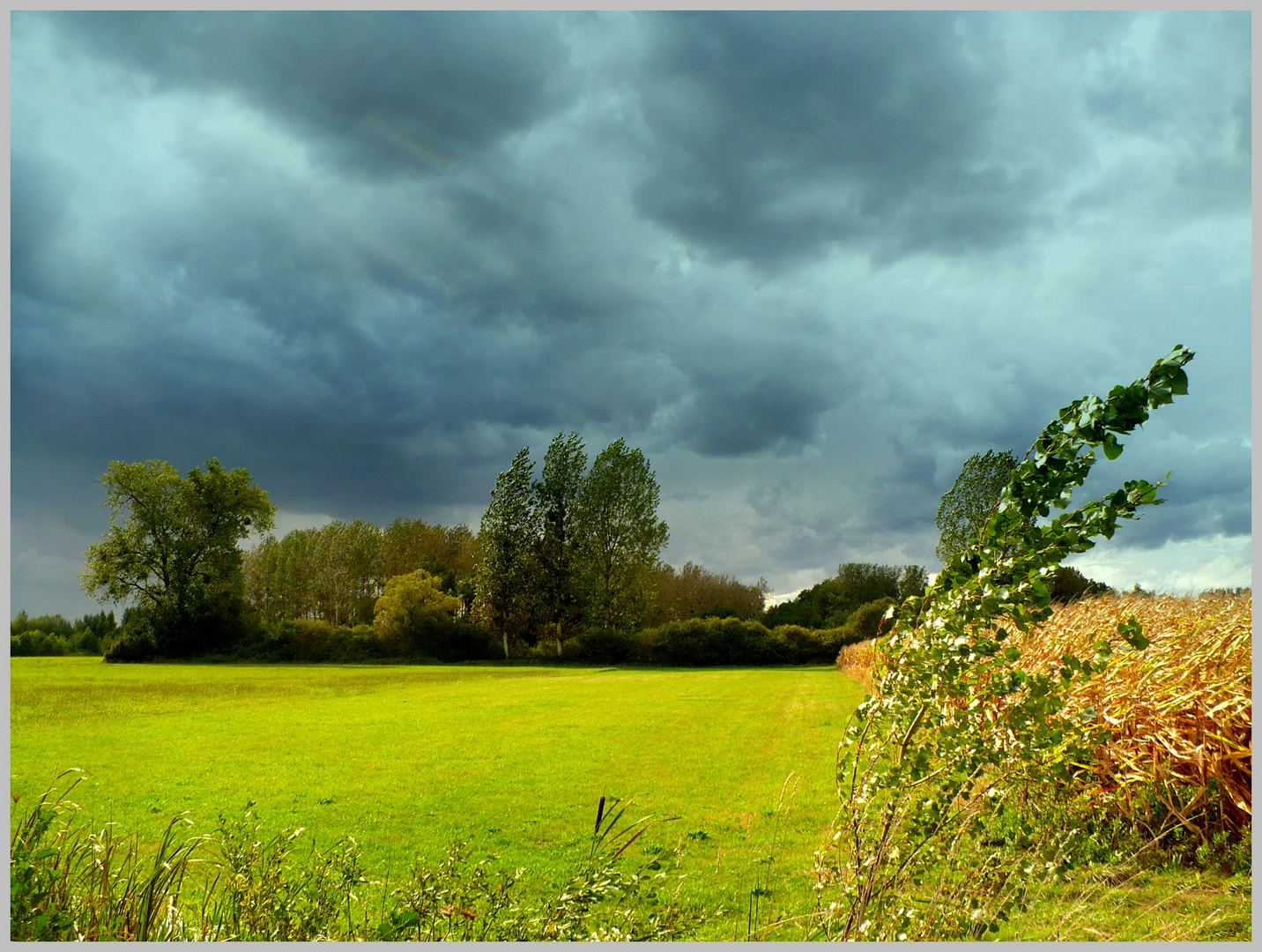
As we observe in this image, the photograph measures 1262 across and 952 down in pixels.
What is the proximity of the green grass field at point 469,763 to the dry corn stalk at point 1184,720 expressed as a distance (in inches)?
105

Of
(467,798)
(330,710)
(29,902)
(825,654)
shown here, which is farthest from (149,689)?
(825,654)

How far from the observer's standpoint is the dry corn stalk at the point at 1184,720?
18.7 feet

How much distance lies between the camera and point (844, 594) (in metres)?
49.2

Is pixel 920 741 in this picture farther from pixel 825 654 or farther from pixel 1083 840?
pixel 825 654

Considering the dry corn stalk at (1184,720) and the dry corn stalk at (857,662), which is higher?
the dry corn stalk at (1184,720)

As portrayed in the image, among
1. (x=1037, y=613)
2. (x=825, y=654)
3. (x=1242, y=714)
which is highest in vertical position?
(x=1037, y=613)

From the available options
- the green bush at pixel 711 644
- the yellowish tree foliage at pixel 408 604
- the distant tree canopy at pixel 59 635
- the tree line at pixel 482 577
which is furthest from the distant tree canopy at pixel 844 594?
the distant tree canopy at pixel 59 635

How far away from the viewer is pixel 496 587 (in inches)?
1623

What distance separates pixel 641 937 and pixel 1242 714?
5.08 meters

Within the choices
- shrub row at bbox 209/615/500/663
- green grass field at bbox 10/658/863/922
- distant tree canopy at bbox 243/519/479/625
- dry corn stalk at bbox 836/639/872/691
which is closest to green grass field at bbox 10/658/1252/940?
green grass field at bbox 10/658/863/922

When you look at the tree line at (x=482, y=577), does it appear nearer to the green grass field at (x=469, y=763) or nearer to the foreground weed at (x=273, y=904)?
the green grass field at (x=469, y=763)

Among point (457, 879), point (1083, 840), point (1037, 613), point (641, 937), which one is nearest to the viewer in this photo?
point (1037, 613)

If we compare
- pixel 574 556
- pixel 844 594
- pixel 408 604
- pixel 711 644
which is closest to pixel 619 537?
pixel 574 556

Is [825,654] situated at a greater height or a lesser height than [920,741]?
lesser
